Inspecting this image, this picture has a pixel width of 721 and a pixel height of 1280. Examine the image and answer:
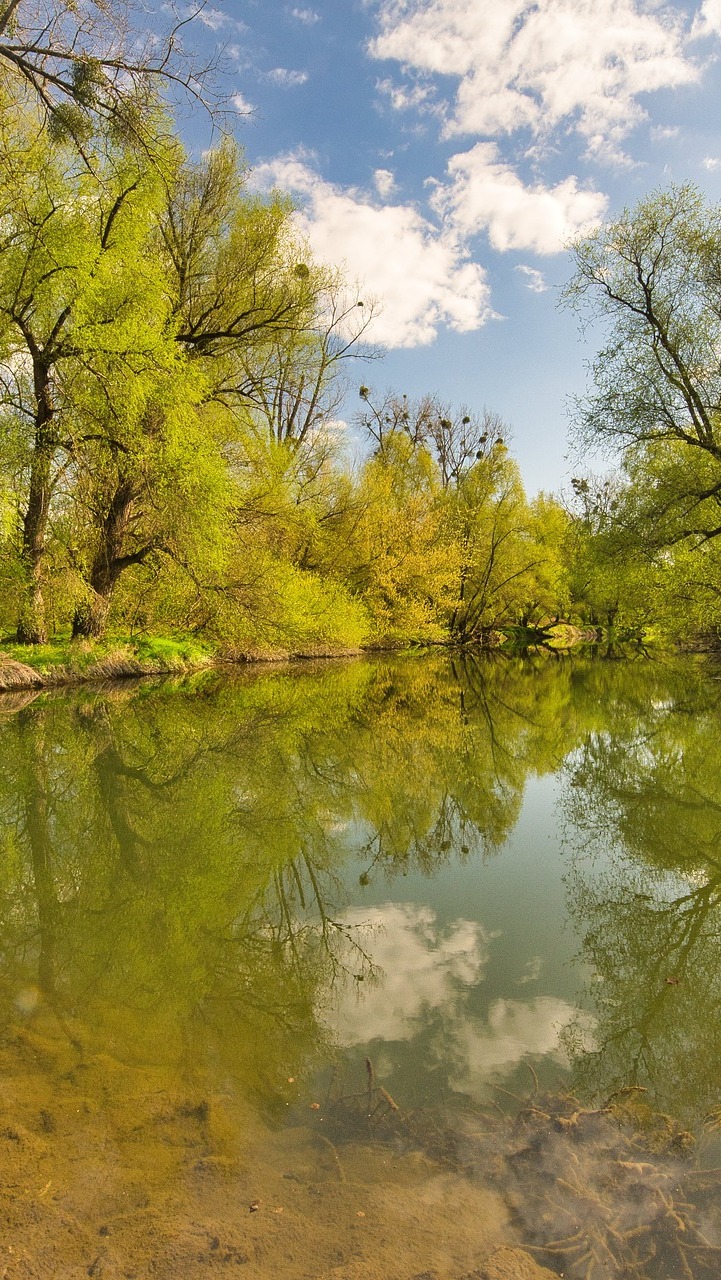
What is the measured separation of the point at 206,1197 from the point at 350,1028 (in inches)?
43.8

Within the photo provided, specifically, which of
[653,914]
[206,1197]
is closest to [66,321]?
[653,914]

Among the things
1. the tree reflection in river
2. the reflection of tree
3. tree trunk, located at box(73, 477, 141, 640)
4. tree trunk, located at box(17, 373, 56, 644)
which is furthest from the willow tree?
the reflection of tree

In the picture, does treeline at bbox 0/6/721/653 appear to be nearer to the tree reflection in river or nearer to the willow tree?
the willow tree

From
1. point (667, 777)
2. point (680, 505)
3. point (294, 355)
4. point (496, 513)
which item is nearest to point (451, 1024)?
point (667, 777)

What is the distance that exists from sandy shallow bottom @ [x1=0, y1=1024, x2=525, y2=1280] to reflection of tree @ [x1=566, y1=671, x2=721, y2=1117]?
1.03 meters

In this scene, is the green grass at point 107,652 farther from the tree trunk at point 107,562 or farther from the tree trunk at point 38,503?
the tree trunk at point 38,503

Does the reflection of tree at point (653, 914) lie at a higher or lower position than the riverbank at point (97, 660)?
lower

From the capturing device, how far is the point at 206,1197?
2.16 m

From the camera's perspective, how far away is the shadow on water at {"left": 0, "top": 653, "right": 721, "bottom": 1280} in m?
2.07

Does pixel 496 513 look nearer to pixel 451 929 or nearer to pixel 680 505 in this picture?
pixel 680 505

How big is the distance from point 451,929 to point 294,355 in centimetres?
2359

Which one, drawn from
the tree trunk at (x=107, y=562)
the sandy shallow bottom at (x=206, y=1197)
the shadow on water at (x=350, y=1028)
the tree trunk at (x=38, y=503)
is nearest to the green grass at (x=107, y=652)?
the tree trunk at (x=107, y=562)

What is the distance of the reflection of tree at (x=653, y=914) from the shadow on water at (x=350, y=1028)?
22 mm

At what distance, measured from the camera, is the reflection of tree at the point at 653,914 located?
2971 millimetres
